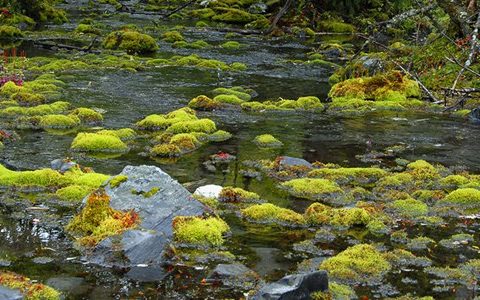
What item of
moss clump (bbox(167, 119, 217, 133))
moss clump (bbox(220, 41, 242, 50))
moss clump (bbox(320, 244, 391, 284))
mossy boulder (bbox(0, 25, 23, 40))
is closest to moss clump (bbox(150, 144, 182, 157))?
moss clump (bbox(167, 119, 217, 133))

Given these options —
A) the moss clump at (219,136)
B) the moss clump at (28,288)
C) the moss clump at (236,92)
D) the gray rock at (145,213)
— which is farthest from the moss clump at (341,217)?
the moss clump at (236,92)

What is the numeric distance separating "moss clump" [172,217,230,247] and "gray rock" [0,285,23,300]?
7.56 ft

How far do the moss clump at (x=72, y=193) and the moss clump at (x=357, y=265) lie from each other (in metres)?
3.83

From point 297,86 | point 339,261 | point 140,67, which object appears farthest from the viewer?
point 140,67

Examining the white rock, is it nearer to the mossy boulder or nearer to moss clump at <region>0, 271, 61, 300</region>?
moss clump at <region>0, 271, 61, 300</region>

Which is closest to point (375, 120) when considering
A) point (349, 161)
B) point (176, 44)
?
point (349, 161)

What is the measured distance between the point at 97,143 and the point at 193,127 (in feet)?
7.89

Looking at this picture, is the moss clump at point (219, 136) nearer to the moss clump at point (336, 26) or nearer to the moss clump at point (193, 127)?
the moss clump at point (193, 127)

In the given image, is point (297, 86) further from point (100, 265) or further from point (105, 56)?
point (100, 265)

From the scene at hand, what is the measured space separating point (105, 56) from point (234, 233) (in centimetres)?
1832

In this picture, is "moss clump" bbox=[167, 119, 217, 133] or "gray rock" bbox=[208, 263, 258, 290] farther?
"moss clump" bbox=[167, 119, 217, 133]

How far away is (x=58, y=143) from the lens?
13438 mm

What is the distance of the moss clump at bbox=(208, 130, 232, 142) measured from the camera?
14393mm

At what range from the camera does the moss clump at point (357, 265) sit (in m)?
7.49
